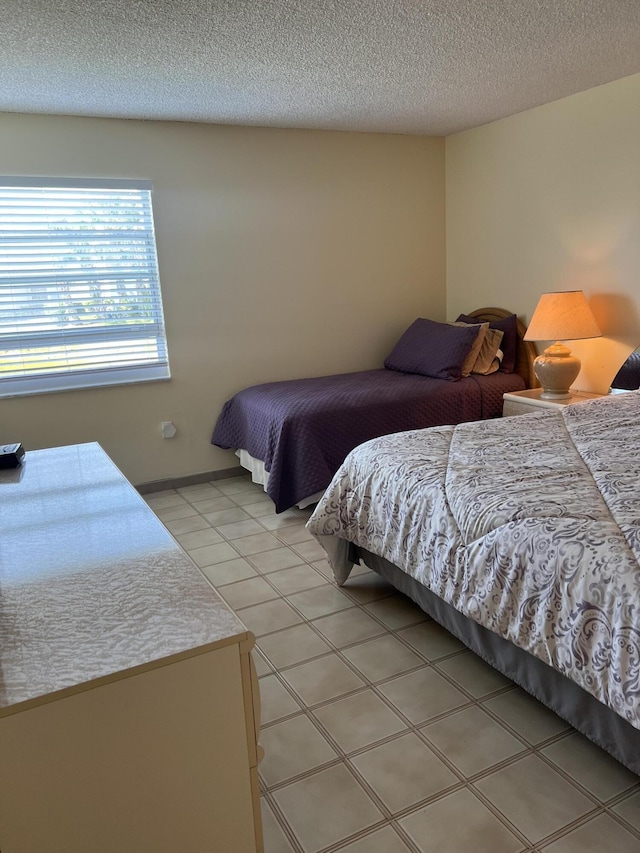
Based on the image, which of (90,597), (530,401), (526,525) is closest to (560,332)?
(530,401)

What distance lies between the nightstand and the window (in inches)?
83.9

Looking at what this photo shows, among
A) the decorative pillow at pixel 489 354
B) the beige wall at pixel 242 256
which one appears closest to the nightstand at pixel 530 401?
the decorative pillow at pixel 489 354

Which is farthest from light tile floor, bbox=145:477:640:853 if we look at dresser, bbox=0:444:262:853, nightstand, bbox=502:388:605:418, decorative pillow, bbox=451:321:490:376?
decorative pillow, bbox=451:321:490:376

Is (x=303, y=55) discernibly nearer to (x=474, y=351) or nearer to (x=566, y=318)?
(x=566, y=318)

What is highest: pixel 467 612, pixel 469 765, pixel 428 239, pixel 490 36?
pixel 490 36

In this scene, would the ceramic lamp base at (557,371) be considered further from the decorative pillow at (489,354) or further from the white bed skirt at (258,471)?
the white bed skirt at (258,471)

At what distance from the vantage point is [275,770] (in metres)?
1.71

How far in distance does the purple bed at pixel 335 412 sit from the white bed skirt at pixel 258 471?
2.3 inches

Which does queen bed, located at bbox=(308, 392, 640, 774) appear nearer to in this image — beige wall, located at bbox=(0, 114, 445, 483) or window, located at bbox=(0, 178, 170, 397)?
beige wall, located at bbox=(0, 114, 445, 483)

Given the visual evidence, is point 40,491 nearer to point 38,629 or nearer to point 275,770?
point 38,629

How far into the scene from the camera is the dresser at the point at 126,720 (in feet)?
3.15

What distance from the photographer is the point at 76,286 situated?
370 centimetres

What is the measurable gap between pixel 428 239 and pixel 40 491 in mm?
3514

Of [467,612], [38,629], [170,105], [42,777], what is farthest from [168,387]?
[42,777]
